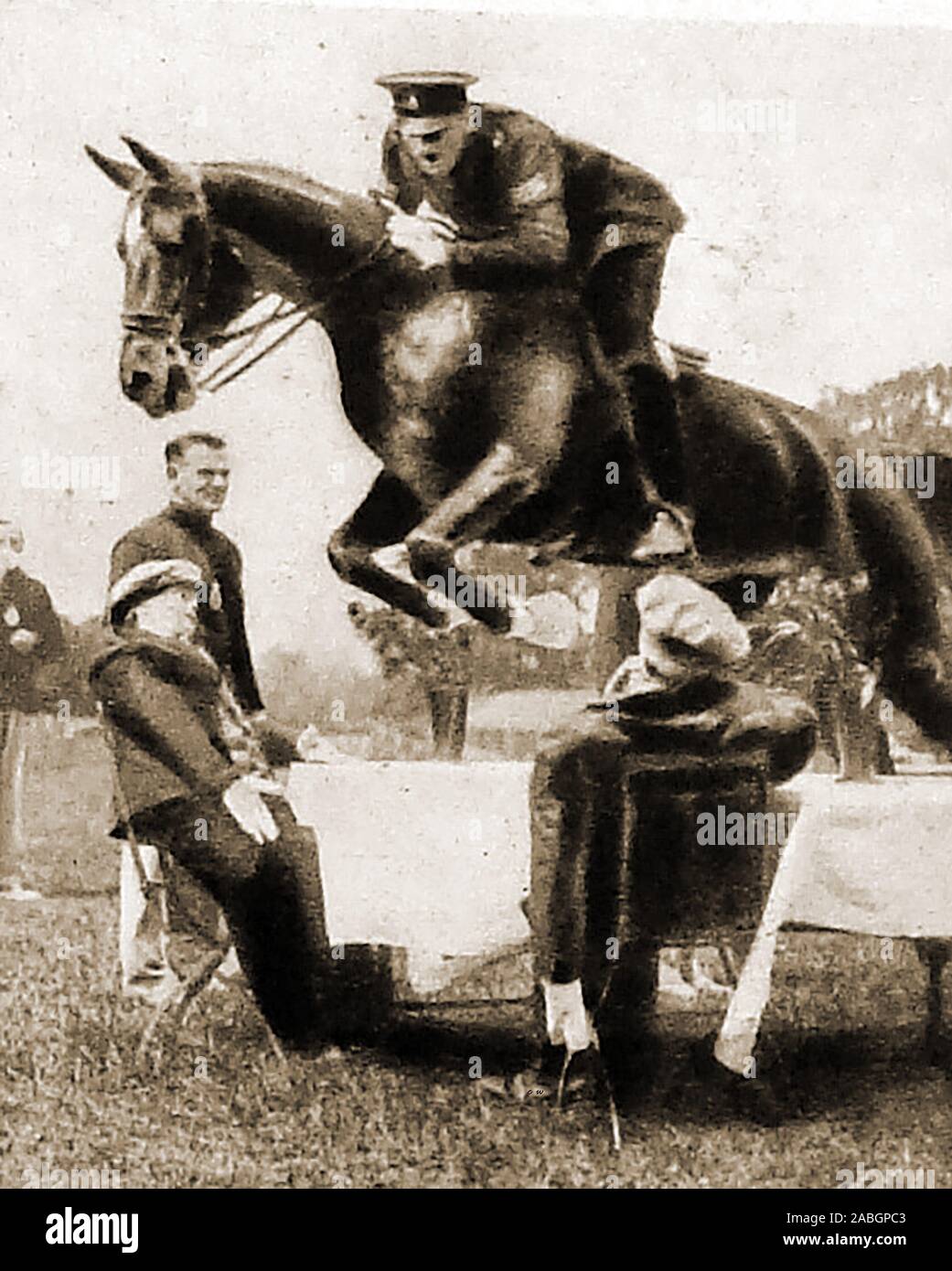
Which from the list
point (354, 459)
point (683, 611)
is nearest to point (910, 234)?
point (683, 611)

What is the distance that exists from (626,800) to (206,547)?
1134mm

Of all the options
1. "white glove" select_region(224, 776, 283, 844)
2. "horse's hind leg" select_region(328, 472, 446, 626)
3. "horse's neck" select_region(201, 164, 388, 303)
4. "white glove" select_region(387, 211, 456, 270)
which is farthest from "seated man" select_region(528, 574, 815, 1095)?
"horse's neck" select_region(201, 164, 388, 303)

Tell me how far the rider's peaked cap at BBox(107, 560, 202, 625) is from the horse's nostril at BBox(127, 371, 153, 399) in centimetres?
39

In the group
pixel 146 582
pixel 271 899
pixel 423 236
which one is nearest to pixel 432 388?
pixel 423 236

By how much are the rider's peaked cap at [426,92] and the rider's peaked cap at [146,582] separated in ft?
3.83

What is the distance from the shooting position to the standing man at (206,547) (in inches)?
155

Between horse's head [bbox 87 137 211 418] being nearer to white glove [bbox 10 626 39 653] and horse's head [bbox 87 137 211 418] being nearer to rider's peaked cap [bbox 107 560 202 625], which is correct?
rider's peaked cap [bbox 107 560 202 625]

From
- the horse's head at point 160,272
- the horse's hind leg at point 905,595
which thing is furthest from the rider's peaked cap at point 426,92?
the horse's hind leg at point 905,595

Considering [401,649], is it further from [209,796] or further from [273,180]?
[273,180]

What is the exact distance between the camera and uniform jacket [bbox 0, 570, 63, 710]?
3951 millimetres

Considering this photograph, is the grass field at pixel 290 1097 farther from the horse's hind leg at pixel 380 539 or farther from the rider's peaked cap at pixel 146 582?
the horse's hind leg at pixel 380 539
